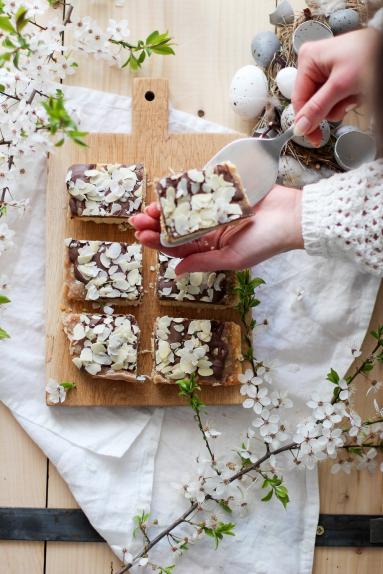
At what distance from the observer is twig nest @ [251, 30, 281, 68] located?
5.95 feet

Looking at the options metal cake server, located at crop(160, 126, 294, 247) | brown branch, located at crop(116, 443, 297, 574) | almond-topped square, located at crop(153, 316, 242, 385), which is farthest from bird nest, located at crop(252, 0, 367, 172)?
brown branch, located at crop(116, 443, 297, 574)

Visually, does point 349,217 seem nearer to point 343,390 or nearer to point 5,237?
point 343,390

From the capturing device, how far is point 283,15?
1.83 meters

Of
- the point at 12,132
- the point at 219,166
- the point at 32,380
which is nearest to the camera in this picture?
the point at 219,166

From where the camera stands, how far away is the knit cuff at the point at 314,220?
1623 mm

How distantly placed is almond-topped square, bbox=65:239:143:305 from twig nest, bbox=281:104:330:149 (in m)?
0.46

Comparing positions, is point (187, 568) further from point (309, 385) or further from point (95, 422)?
point (309, 385)

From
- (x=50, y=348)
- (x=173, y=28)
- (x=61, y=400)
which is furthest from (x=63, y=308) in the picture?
(x=173, y=28)

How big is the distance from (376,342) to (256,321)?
0.31 meters

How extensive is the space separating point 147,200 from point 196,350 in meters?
0.38

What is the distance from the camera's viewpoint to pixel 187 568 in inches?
72.4

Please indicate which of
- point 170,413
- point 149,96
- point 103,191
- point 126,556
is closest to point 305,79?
point 149,96

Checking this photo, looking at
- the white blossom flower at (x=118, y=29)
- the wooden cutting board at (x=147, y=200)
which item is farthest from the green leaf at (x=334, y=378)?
the white blossom flower at (x=118, y=29)

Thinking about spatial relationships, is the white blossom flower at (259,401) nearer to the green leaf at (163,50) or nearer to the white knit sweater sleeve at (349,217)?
the white knit sweater sleeve at (349,217)
